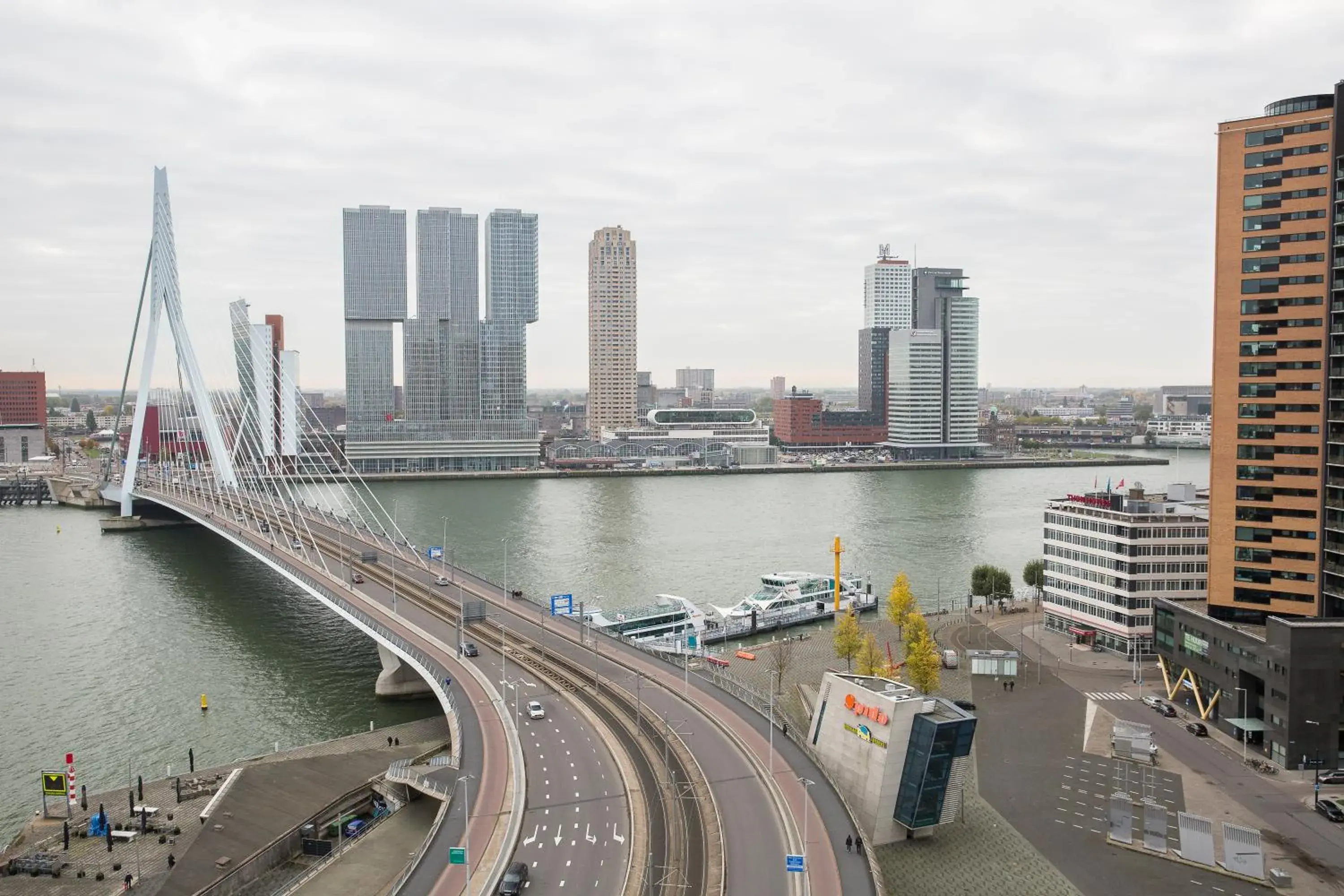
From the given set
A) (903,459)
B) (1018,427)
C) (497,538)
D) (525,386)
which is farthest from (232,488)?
(1018,427)

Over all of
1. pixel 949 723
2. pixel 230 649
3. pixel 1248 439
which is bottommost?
pixel 230 649

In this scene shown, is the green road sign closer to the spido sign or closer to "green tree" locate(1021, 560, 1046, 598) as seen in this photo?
the spido sign

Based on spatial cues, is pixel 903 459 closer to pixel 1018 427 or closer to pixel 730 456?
pixel 730 456

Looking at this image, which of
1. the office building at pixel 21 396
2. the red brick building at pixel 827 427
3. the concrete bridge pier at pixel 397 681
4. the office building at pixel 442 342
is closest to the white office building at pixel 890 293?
the red brick building at pixel 827 427

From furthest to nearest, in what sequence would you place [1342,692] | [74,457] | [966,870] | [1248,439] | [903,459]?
[903,459], [74,457], [1248,439], [1342,692], [966,870]

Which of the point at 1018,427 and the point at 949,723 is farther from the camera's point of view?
the point at 1018,427

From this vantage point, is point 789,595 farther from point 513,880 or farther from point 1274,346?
point 513,880

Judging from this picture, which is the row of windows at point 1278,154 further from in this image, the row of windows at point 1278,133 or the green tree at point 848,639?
the green tree at point 848,639

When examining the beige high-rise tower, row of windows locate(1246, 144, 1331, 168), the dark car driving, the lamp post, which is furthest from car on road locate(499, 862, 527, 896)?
the beige high-rise tower
